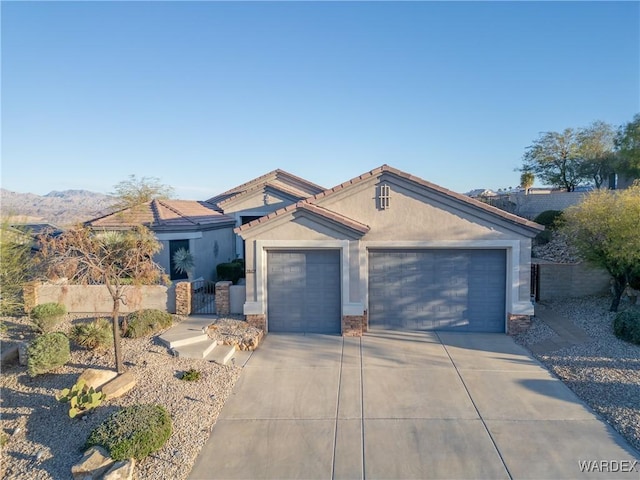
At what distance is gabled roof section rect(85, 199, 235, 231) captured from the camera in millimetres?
17984

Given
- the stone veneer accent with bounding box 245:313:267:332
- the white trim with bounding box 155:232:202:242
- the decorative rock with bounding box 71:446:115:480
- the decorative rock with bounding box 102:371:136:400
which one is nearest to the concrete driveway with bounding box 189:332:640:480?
the decorative rock with bounding box 71:446:115:480

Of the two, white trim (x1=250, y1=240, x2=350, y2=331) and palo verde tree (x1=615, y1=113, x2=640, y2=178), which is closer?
white trim (x1=250, y1=240, x2=350, y2=331)

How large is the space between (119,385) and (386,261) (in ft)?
27.0

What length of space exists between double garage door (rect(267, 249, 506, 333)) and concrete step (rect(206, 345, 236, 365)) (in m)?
2.18

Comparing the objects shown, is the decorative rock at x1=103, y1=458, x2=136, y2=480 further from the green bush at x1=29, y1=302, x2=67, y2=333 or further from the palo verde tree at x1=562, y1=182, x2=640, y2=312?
the palo verde tree at x1=562, y1=182, x2=640, y2=312

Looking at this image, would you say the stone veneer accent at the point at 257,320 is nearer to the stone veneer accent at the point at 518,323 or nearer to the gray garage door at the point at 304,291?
the gray garage door at the point at 304,291

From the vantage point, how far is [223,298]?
1428cm

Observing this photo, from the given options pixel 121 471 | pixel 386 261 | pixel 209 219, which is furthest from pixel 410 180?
pixel 209 219

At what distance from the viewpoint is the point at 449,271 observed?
13.3 m

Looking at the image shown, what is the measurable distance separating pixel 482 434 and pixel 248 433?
4201mm

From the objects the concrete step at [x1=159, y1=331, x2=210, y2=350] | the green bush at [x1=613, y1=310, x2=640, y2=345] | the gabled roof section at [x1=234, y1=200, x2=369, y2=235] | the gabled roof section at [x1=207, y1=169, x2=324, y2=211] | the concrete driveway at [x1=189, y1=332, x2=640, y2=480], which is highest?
the gabled roof section at [x1=207, y1=169, x2=324, y2=211]

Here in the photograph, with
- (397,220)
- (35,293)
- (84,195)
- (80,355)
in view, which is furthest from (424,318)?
(84,195)

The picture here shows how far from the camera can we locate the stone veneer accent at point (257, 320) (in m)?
13.2

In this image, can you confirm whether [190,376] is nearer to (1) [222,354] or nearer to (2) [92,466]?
(1) [222,354]
